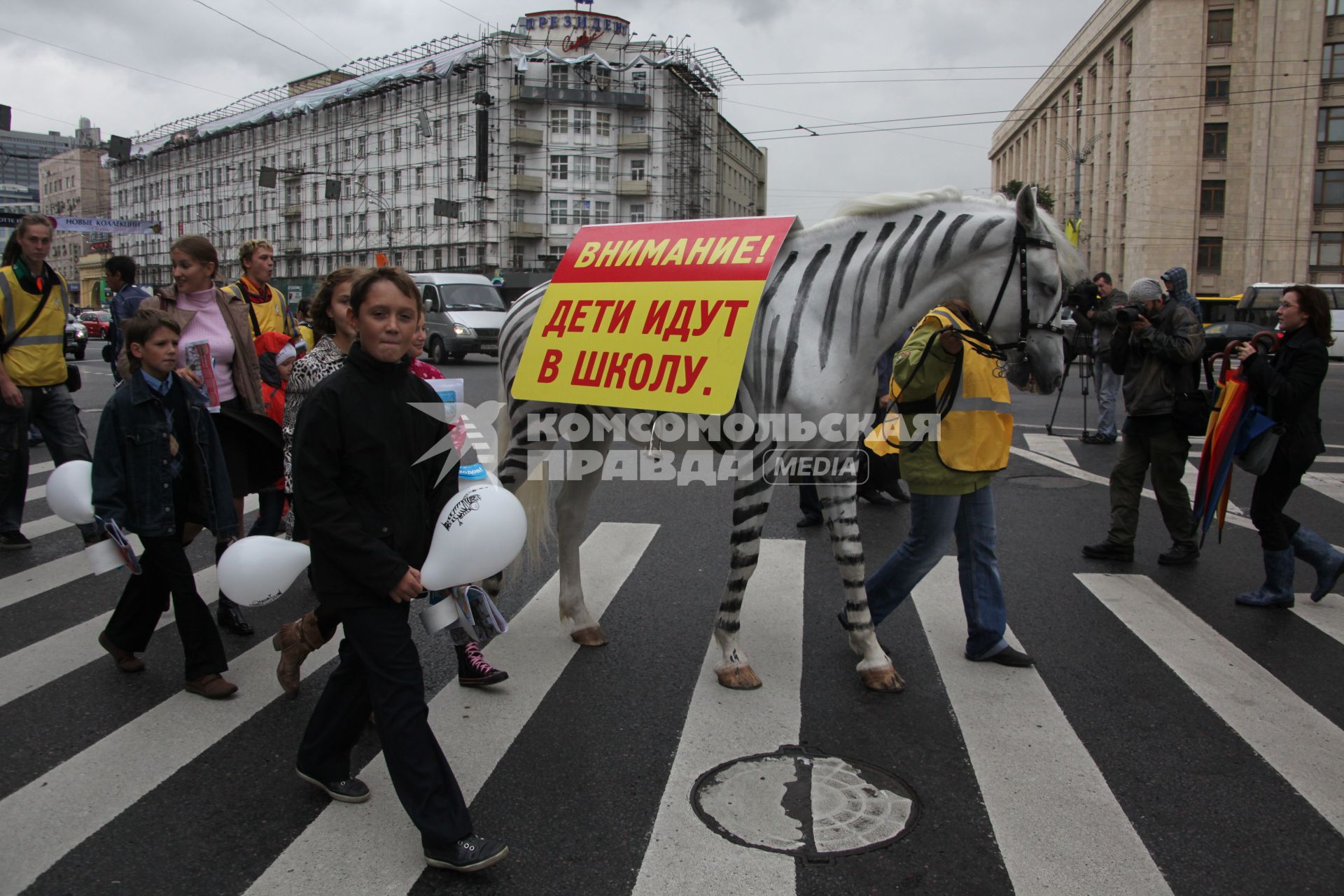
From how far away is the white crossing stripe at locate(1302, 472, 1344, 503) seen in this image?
8641mm

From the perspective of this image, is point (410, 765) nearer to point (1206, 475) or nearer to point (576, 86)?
point (1206, 475)

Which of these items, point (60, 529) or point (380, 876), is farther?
point (60, 529)

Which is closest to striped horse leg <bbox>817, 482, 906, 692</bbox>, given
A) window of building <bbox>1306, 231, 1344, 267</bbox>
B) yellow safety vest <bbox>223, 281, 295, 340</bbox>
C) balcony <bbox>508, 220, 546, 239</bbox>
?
yellow safety vest <bbox>223, 281, 295, 340</bbox>

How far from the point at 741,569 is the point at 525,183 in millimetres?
68429

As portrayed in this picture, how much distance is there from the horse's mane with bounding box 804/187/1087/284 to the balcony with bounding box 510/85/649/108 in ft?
225

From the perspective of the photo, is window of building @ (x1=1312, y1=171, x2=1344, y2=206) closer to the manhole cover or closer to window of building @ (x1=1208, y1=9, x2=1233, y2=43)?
window of building @ (x1=1208, y1=9, x2=1233, y2=43)

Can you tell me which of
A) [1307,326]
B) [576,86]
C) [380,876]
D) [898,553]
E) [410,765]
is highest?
[576,86]

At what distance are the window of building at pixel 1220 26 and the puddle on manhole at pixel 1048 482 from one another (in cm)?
5486

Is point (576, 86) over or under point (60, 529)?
over

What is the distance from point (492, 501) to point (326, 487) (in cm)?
53

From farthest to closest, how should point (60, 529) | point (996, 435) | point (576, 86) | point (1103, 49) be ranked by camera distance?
point (576, 86) → point (1103, 49) → point (60, 529) → point (996, 435)

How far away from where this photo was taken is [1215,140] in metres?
51.8

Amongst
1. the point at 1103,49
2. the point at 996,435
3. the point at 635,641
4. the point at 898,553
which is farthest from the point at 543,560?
the point at 1103,49

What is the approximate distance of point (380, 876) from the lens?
2.89 metres
